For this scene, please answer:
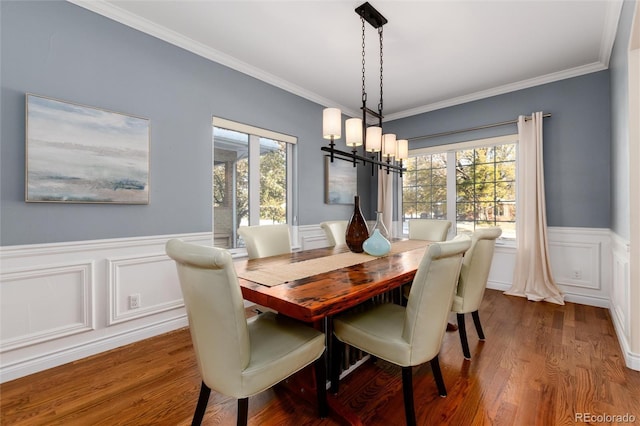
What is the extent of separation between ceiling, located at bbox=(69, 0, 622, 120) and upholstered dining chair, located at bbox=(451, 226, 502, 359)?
176 cm

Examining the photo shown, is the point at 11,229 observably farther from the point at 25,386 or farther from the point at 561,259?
the point at 561,259

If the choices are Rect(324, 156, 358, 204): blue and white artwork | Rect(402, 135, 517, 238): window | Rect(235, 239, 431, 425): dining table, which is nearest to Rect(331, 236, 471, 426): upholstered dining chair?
Rect(235, 239, 431, 425): dining table

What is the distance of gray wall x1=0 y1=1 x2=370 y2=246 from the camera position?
187 centimetres

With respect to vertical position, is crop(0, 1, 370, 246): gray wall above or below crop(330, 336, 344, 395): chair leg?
above

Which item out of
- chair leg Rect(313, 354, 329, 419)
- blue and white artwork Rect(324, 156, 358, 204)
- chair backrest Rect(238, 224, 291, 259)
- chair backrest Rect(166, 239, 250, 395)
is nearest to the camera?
chair backrest Rect(166, 239, 250, 395)

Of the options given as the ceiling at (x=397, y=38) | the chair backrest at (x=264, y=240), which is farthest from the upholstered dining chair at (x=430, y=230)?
the ceiling at (x=397, y=38)

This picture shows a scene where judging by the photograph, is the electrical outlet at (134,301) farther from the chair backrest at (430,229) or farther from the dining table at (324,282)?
the chair backrest at (430,229)

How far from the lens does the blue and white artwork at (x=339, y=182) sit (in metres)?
4.10

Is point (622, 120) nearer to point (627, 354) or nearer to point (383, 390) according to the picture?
point (627, 354)

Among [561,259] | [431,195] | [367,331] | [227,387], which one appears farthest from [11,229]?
[561,259]

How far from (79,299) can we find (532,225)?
4425mm

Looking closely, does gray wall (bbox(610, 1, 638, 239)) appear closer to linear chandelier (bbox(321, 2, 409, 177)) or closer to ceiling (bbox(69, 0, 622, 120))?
ceiling (bbox(69, 0, 622, 120))

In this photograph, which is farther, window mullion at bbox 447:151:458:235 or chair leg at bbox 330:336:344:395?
window mullion at bbox 447:151:458:235

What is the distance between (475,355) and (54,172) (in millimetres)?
3223
